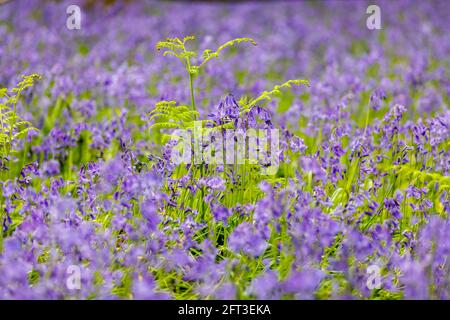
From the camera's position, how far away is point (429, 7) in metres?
11.2

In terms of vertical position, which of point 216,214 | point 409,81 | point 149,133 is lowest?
point 216,214

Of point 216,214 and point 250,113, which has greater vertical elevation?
point 250,113

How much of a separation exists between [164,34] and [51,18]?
1.61m

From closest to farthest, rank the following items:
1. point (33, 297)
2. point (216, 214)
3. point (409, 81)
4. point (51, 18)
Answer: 1. point (33, 297)
2. point (216, 214)
3. point (409, 81)
4. point (51, 18)

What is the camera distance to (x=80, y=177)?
3.13 m

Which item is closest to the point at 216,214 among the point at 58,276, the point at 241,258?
the point at 241,258

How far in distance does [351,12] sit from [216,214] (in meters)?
9.89

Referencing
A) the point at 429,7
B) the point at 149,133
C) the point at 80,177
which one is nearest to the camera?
the point at 80,177
